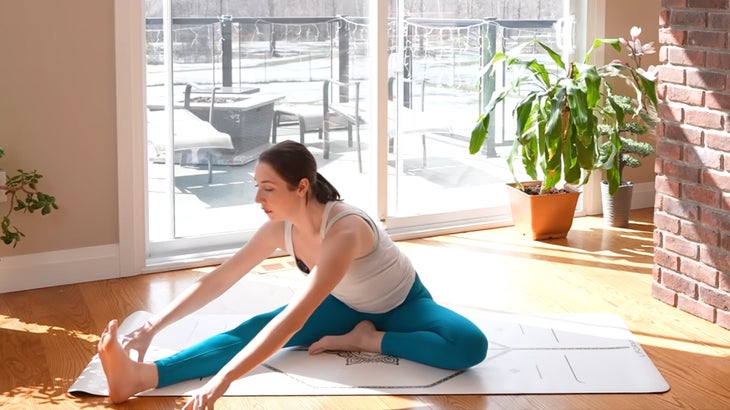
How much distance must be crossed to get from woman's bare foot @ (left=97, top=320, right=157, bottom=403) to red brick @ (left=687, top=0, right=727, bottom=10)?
2.19 metres

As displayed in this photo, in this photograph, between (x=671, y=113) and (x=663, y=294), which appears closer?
(x=671, y=113)

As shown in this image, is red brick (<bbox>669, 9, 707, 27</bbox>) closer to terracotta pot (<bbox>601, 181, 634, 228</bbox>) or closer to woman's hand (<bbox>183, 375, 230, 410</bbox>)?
terracotta pot (<bbox>601, 181, 634, 228</bbox>)

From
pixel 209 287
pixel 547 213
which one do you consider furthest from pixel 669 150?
pixel 209 287

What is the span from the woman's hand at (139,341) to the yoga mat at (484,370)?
13 cm

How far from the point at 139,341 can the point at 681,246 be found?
2004mm

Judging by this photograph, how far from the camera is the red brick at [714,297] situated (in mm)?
3695

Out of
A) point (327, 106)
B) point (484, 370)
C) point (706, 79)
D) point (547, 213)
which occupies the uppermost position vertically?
→ point (706, 79)

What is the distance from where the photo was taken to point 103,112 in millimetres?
4246

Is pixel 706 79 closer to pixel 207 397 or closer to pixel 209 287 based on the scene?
pixel 209 287

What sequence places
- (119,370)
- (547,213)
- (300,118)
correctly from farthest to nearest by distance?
(547,213) < (300,118) < (119,370)

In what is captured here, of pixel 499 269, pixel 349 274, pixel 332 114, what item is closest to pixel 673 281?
pixel 499 269

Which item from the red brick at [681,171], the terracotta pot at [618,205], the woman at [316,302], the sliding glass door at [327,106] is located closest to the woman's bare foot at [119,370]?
the woman at [316,302]

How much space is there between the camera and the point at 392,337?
3.33 metres

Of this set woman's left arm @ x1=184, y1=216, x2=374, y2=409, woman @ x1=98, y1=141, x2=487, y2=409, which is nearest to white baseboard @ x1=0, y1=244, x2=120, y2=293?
woman @ x1=98, y1=141, x2=487, y2=409
